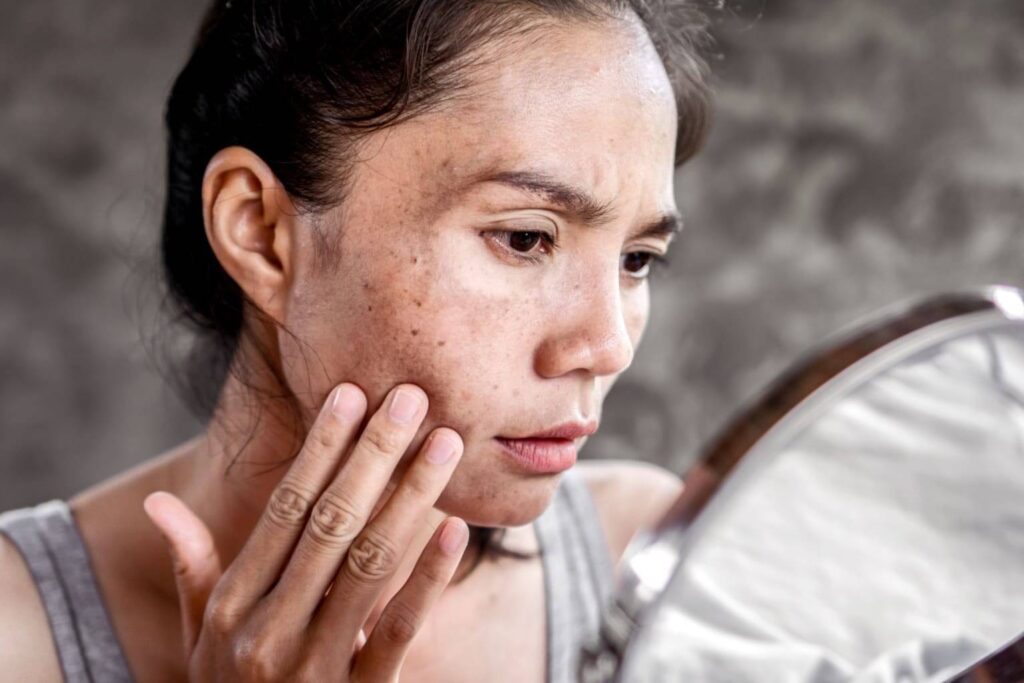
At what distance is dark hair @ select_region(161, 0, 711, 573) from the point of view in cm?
87

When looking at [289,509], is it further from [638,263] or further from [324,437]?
[638,263]

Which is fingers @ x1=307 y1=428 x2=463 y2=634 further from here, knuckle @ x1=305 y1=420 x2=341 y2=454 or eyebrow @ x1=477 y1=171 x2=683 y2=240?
eyebrow @ x1=477 y1=171 x2=683 y2=240

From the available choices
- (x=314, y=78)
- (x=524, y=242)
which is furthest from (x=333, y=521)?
(x=314, y=78)

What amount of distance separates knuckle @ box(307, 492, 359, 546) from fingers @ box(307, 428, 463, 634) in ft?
0.05

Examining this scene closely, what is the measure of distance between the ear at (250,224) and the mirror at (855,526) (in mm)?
383

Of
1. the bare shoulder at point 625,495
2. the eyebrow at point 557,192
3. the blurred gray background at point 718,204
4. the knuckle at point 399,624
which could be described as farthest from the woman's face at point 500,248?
the blurred gray background at point 718,204

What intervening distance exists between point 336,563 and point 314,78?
38cm

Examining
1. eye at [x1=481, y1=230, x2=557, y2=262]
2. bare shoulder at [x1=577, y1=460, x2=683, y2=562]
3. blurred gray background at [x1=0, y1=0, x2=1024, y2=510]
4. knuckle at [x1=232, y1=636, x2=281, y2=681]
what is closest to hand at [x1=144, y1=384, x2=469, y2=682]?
knuckle at [x1=232, y1=636, x2=281, y2=681]

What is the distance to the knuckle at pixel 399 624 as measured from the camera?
0.82 m

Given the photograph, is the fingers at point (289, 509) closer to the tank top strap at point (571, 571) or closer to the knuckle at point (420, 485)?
the knuckle at point (420, 485)

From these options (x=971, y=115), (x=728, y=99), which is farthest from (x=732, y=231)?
(x=971, y=115)

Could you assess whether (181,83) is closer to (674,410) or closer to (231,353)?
(231,353)

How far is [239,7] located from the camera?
3.19 feet

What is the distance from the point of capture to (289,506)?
0.83m
